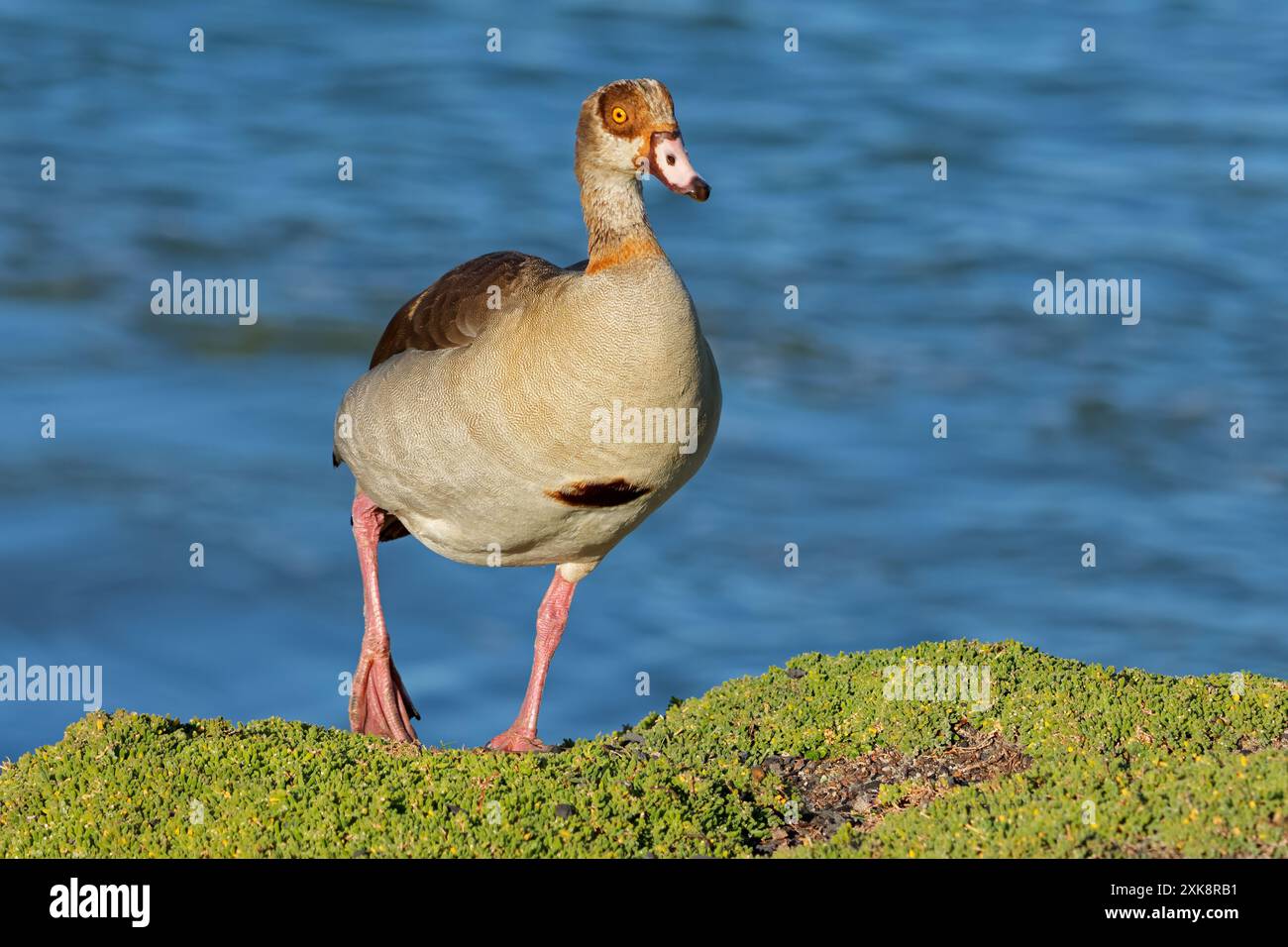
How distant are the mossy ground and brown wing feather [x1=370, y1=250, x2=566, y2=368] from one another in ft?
6.48

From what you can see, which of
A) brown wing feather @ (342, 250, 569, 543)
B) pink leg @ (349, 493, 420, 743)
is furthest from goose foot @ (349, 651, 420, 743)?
brown wing feather @ (342, 250, 569, 543)

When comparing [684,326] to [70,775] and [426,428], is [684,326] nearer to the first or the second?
[426,428]

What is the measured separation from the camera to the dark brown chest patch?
7574 mm

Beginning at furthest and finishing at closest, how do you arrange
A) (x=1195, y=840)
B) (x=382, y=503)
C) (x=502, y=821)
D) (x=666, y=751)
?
(x=382, y=503) < (x=666, y=751) < (x=502, y=821) < (x=1195, y=840)

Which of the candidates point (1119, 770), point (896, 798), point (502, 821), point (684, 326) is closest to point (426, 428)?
point (684, 326)

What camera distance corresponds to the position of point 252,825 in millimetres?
6836

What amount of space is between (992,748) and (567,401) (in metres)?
2.44

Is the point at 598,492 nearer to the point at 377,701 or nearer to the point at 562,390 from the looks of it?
the point at 562,390


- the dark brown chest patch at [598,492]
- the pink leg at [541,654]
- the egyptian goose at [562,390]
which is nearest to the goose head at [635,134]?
the egyptian goose at [562,390]

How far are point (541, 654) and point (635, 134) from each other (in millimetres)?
2933

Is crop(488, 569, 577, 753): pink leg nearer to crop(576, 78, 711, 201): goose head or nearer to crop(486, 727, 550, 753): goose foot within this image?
crop(486, 727, 550, 753): goose foot

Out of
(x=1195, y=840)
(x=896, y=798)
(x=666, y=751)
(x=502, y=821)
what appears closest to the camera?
(x=1195, y=840)

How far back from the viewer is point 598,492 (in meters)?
7.62

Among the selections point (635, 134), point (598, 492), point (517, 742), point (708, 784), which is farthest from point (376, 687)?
point (635, 134)
